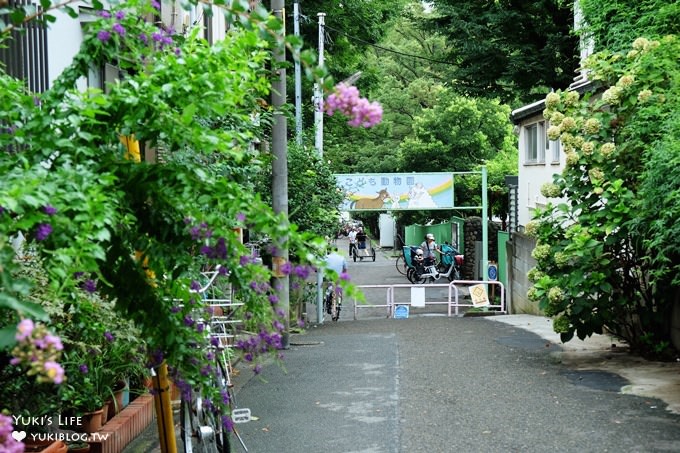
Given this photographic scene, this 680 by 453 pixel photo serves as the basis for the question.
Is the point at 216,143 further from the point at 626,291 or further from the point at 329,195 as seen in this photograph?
the point at 329,195

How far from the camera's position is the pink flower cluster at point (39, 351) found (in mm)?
2465

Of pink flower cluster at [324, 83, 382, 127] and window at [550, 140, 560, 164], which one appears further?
window at [550, 140, 560, 164]

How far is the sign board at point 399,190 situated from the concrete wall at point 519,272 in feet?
21.7

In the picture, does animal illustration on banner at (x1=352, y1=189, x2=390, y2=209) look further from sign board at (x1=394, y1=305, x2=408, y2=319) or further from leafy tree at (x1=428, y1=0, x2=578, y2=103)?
sign board at (x1=394, y1=305, x2=408, y2=319)

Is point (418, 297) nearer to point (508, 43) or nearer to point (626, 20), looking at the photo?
point (508, 43)

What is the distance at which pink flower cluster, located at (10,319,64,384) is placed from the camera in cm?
246

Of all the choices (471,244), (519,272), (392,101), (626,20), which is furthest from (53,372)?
(392,101)

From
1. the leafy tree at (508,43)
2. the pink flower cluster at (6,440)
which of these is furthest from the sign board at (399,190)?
the pink flower cluster at (6,440)

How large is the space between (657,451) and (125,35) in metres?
5.78

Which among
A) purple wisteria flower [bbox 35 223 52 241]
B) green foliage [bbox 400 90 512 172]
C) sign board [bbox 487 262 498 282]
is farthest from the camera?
green foliage [bbox 400 90 512 172]

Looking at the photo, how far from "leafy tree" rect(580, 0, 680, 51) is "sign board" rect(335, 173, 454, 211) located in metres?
17.5

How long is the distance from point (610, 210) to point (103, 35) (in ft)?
31.6

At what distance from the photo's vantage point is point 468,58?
28594 mm

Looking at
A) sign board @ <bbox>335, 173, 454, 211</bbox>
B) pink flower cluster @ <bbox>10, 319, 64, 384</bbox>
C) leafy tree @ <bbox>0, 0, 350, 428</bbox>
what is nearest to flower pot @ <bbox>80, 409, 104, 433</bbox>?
leafy tree @ <bbox>0, 0, 350, 428</bbox>
